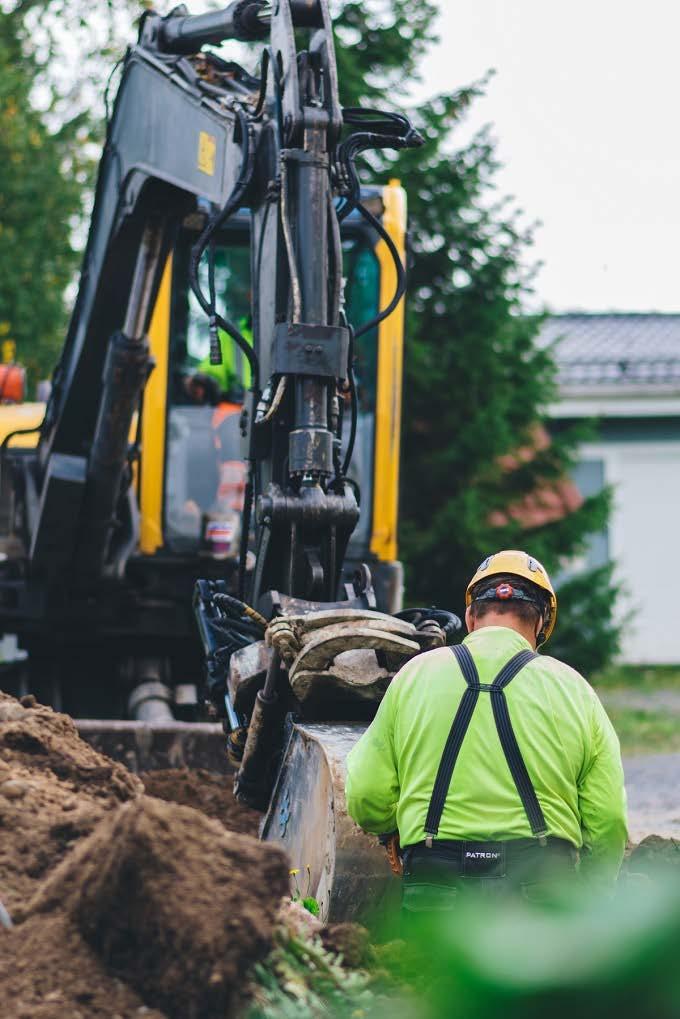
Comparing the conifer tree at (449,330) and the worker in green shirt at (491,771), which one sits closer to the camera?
the worker in green shirt at (491,771)

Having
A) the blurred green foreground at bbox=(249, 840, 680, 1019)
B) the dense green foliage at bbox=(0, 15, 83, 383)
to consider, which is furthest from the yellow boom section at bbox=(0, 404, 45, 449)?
the dense green foliage at bbox=(0, 15, 83, 383)

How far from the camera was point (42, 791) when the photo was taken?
3.50 metres

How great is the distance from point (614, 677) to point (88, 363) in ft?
37.0

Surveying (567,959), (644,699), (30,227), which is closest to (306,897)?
(567,959)

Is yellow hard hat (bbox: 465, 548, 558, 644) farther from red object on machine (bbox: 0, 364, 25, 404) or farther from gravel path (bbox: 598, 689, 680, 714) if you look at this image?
gravel path (bbox: 598, 689, 680, 714)

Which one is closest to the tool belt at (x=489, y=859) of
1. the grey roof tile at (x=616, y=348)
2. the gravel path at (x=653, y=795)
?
the gravel path at (x=653, y=795)

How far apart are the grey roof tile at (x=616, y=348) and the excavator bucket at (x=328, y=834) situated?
13147 millimetres

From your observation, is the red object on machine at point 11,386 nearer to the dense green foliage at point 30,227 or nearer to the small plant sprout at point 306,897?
the small plant sprout at point 306,897

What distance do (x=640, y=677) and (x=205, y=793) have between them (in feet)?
40.9

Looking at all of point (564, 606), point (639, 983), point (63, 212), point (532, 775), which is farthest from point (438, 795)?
point (63, 212)

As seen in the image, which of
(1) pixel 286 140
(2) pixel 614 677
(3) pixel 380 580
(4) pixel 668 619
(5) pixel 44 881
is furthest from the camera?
(4) pixel 668 619

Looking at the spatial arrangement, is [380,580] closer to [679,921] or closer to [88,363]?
[88,363]

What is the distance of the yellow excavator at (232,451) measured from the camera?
4.25 metres

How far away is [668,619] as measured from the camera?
19.2m
